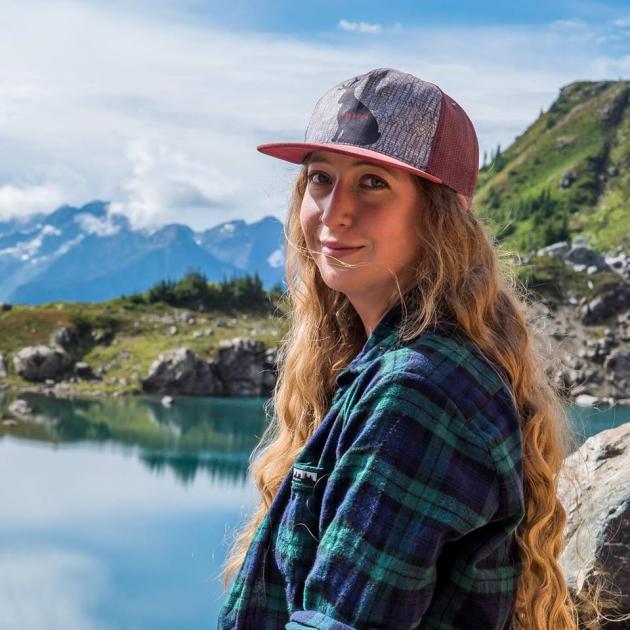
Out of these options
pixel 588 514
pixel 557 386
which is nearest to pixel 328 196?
pixel 557 386

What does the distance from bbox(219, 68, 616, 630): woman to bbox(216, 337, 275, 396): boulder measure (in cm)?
7947

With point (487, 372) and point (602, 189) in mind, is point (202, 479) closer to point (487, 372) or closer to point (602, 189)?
point (487, 372)

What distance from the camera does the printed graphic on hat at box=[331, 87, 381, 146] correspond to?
261cm

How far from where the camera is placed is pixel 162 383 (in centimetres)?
7875

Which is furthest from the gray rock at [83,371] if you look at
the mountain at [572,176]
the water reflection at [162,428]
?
the mountain at [572,176]

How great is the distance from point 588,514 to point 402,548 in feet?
11.8

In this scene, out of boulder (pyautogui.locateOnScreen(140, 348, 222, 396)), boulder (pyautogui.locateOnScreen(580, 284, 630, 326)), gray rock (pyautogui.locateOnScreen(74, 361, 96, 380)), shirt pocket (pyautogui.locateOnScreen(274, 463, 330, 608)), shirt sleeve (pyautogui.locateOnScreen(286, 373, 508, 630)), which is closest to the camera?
shirt sleeve (pyautogui.locateOnScreen(286, 373, 508, 630))

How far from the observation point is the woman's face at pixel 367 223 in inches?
107

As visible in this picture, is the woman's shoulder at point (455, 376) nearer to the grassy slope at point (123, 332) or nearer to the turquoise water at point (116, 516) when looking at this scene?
the turquoise water at point (116, 516)

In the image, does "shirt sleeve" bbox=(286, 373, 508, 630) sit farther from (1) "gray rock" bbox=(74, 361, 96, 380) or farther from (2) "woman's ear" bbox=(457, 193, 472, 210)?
(1) "gray rock" bbox=(74, 361, 96, 380)

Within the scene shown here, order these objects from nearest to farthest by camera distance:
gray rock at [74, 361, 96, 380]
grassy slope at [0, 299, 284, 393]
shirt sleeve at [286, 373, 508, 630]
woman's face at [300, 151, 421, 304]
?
1. shirt sleeve at [286, 373, 508, 630]
2. woman's face at [300, 151, 421, 304]
3. gray rock at [74, 361, 96, 380]
4. grassy slope at [0, 299, 284, 393]

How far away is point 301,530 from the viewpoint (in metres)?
2.47

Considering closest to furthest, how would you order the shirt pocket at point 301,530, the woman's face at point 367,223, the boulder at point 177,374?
the shirt pocket at point 301,530 → the woman's face at point 367,223 → the boulder at point 177,374

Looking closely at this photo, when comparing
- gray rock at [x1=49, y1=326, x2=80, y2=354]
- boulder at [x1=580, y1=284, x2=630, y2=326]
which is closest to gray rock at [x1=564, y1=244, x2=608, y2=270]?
boulder at [x1=580, y1=284, x2=630, y2=326]
